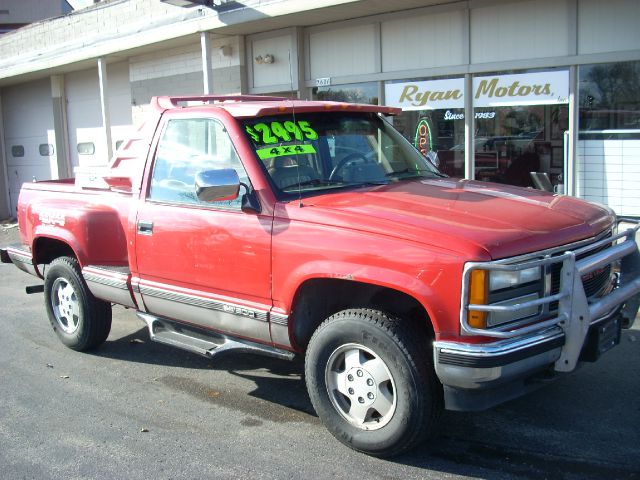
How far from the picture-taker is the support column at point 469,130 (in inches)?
384

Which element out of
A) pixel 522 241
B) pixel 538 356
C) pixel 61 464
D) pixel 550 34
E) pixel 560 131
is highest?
pixel 550 34

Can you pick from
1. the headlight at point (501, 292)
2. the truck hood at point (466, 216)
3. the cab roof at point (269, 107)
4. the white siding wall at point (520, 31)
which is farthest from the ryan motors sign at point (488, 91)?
the headlight at point (501, 292)

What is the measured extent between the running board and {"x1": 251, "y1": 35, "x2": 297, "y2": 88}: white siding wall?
7339 mm

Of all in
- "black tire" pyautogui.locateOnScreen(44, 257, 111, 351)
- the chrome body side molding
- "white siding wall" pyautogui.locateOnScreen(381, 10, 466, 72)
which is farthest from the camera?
"white siding wall" pyautogui.locateOnScreen(381, 10, 466, 72)

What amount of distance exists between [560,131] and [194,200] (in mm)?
6165

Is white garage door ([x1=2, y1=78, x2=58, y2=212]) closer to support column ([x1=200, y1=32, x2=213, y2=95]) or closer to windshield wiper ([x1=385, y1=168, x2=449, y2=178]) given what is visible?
support column ([x1=200, y1=32, x2=213, y2=95])

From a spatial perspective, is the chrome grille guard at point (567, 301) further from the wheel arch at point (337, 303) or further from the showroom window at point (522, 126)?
the showroom window at point (522, 126)

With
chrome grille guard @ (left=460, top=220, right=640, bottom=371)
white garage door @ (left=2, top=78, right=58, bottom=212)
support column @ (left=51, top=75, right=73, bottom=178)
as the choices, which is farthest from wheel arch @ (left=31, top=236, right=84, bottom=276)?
white garage door @ (left=2, top=78, right=58, bottom=212)

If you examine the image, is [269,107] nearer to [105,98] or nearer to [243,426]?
[243,426]

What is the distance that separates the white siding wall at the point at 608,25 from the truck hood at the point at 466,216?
16.0ft

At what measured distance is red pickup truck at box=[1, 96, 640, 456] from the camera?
3408 millimetres

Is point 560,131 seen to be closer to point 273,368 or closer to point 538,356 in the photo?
point 273,368

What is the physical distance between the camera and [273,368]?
5.43m

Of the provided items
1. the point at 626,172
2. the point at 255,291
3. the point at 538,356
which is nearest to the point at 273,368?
the point at 255,291
